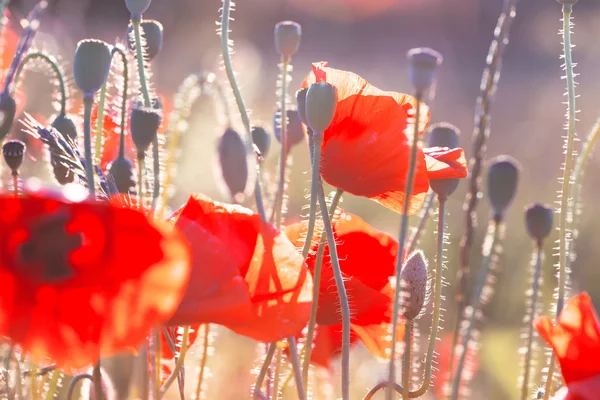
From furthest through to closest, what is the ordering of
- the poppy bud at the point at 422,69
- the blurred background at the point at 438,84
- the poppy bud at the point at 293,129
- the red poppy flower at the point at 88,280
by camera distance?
1. the blurred background at the point at 438,84
2. the poppy bud at the point at 293,129
3. the poppy bud at the point at 422,69
4. the red poppy flower at the point at 88,280

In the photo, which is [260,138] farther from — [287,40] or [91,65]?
[91,65]

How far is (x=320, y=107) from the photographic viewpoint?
1.59 ft

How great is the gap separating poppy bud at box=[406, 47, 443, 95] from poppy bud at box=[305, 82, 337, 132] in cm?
5

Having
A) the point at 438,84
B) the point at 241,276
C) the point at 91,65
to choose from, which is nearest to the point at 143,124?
the point at 91,65

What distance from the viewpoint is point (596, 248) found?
224 cm

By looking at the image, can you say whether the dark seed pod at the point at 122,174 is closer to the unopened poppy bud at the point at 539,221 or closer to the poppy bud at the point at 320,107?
the poppy bud at the point at 320,107

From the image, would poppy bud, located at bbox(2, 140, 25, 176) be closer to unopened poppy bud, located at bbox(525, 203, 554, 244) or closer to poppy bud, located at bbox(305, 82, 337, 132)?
poppy bud, located at bbox(305, 82, 337, 132)

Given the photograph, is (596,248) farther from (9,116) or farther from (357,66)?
(357,66)

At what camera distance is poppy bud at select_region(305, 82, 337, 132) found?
1.58 ft

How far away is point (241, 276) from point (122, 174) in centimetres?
21

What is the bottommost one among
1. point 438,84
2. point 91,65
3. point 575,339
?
point 575,339

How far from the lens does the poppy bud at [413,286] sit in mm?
484

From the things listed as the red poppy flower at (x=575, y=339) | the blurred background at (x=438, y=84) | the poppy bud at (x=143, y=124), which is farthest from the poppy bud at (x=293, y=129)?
the red poppy flower at (x=575, y=339)

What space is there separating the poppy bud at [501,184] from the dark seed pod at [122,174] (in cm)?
27
